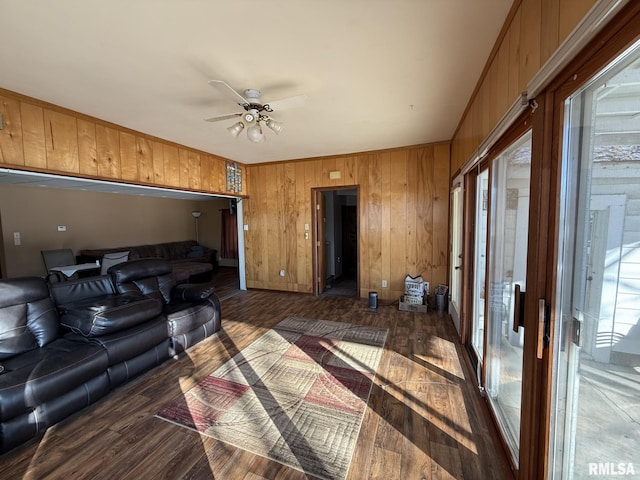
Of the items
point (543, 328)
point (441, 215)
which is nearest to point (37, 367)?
point (543, 328)

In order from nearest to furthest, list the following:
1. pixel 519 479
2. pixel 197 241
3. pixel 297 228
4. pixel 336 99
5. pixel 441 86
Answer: pixel 519 479
pixel 441 86
pixel 336 99
pixel 297 228
pixel 197 241

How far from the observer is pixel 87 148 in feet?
9.84

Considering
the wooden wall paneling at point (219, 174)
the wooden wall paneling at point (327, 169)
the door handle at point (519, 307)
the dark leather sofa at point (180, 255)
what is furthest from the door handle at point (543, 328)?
the dark leather sofa at point (180, 255)

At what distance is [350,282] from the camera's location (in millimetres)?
6250

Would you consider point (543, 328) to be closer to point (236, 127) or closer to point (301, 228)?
point (236, 127)

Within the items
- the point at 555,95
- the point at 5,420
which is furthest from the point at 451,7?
the point at 5,420

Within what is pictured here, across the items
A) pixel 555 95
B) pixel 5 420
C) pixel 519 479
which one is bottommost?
pixel 519 479

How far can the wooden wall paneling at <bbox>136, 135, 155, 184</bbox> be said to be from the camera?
3.54 meters

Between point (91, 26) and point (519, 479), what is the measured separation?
3482 millimetres

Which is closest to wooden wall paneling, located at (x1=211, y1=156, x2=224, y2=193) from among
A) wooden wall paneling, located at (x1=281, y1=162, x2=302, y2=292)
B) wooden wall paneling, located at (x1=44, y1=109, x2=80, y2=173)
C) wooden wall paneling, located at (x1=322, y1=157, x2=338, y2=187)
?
wooden wall paneling, located at (x1=281, y1=162, x2=302, y2=292)

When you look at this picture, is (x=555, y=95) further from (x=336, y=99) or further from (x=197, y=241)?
(x=197, y=241)

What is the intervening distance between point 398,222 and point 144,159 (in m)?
3.89

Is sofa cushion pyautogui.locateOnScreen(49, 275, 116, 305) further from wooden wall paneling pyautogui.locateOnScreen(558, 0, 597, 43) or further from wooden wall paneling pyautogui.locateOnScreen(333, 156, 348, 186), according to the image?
wooden wall paneling pyautogui.locateOnScreen(558, 0, 597, 43)

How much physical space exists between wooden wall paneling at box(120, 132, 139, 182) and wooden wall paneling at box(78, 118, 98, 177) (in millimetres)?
291
